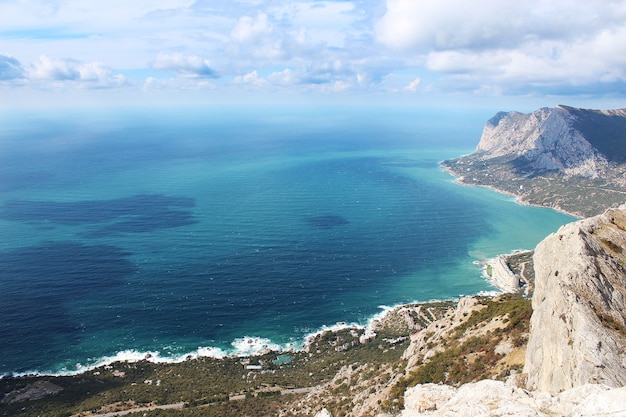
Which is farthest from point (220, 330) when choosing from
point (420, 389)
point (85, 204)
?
point (85, 204)

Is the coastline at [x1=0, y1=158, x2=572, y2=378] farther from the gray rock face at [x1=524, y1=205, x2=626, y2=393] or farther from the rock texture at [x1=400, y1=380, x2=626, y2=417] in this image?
the rock texture at [x1=400, y1=380, x2=626, y2=417]

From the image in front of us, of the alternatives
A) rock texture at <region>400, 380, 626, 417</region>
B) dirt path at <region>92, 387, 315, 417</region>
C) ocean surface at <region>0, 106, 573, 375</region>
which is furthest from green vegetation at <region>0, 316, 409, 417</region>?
rock texture at <region>400, 380, 626, 417</region>

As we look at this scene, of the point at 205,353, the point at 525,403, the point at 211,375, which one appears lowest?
the point at 205,353

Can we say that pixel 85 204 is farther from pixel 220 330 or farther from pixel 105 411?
pixel 105 411

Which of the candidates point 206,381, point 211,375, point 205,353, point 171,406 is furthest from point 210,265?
point 171,406

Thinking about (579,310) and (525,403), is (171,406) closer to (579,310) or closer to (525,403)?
(579,310)
